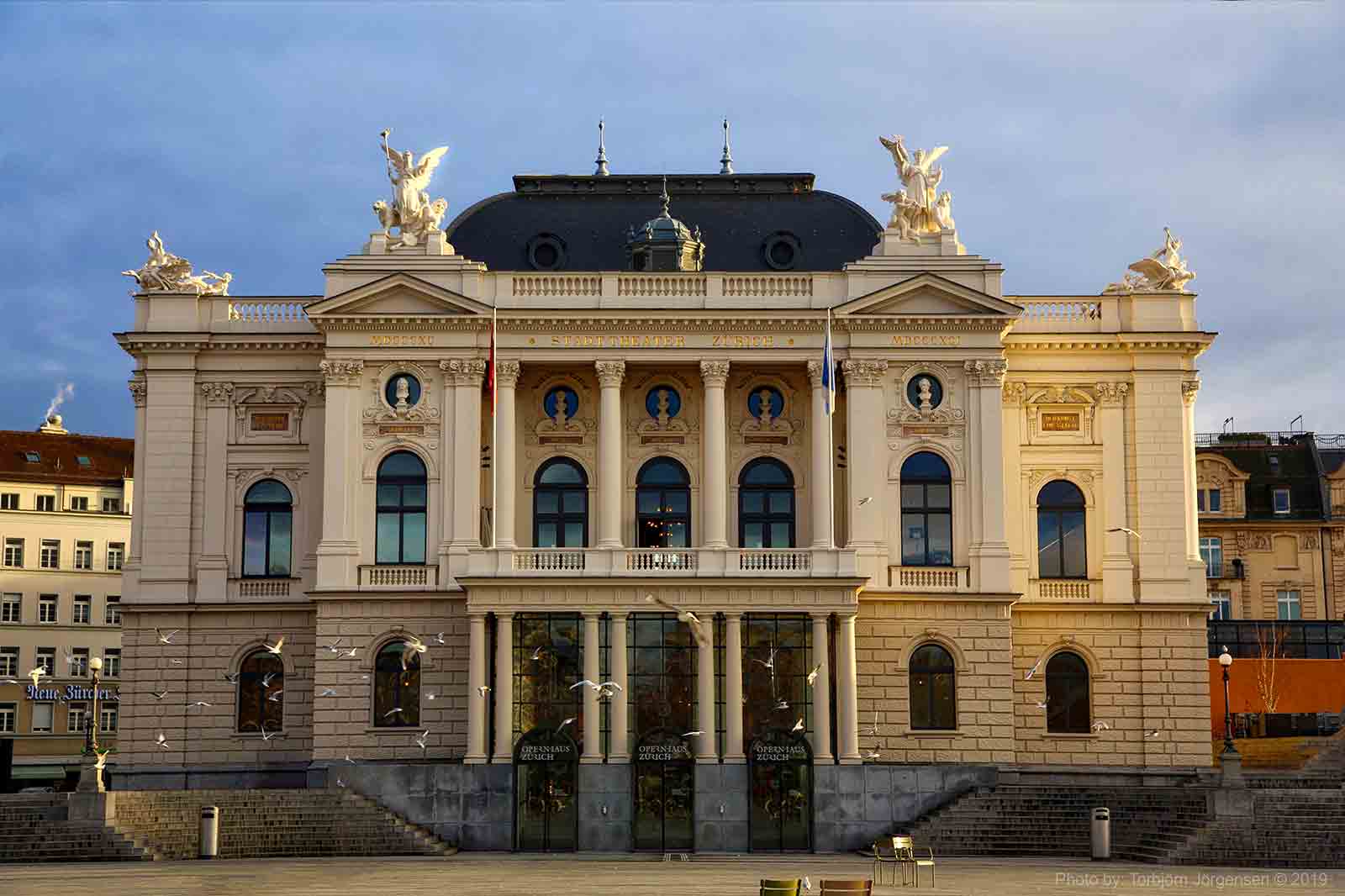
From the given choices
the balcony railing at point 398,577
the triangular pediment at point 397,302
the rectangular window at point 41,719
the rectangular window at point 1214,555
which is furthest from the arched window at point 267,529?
the rectangular window at point 1214,555

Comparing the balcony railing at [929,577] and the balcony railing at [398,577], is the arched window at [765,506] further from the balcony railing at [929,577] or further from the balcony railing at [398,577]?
the balcony railing at [398,577]

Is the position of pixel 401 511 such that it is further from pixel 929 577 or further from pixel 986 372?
pixel 986 372

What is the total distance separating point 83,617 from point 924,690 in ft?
170

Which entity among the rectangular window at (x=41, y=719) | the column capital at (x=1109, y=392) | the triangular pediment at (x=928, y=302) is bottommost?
the rectangular window at (x=41, y=719)

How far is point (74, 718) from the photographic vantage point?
96.8m

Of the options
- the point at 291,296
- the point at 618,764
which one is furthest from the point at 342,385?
the point at 618,764

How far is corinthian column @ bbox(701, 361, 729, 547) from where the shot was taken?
6359 centimetres

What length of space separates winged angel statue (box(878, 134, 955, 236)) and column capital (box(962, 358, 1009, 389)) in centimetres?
486

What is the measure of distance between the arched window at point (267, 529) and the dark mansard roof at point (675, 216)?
34.7 feet

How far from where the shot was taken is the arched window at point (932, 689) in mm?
62344

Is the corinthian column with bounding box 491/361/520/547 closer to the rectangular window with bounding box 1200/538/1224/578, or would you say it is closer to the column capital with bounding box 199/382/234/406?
the column capital with bounding box 199/382/234/406

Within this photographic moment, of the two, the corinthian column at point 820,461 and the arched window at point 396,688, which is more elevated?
the corinthian column at point 820,461

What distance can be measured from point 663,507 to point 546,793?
11172 mm

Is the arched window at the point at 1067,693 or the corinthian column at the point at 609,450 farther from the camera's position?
the arched window at the point at 1067,693
